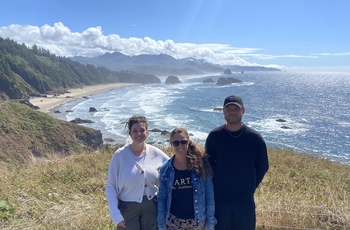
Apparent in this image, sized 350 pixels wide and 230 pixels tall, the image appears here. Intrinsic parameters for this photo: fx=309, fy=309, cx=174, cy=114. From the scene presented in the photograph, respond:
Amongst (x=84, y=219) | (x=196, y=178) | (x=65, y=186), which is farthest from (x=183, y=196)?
(x=65, y=186)

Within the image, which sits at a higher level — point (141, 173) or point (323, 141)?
point (141, 173)

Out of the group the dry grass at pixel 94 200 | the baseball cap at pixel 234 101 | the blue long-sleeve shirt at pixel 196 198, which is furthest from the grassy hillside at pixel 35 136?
the baseball cap at pixel 234 101

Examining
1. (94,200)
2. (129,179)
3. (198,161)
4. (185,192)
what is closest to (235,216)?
(185,192)

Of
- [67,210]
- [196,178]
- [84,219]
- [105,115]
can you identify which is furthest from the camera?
[105,115]

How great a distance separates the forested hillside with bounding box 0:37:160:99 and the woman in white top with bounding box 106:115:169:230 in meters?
83.8

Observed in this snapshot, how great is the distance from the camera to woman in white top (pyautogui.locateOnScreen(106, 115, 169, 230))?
3393 mm

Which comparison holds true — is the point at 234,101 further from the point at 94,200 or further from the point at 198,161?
the point at 94,200

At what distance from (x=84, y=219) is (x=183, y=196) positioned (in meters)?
2.21

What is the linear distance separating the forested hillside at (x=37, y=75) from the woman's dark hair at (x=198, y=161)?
8430 cm

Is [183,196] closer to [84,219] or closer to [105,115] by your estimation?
[84,219]

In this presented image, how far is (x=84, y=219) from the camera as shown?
15.5ft

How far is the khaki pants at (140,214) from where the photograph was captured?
3.42 metres

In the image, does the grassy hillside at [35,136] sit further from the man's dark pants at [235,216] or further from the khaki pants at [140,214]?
the man's dark pants at [235,216]

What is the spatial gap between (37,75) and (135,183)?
11021 cm
